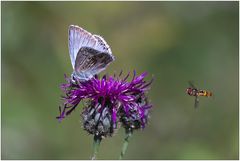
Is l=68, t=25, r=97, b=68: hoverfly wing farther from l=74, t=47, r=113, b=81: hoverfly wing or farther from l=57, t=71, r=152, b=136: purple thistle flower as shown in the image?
l=57, t=71, r=152, b=136: purple thistle flower

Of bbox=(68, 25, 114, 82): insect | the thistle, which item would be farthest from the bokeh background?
bbox=(68, 25, 114, 82): insect

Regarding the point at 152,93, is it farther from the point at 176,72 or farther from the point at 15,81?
the point at 15,81

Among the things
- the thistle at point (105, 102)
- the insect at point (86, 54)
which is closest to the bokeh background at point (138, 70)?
the thistle at point (105, 102)

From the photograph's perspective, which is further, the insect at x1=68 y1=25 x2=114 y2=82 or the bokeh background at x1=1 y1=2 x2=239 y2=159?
the bokeh background at x1=1 y1=2 x2=239 y2=159

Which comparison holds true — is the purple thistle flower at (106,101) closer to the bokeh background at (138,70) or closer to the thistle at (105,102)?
the thistle at (105,102)

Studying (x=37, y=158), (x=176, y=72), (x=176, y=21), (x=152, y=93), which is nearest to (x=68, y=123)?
(x=37, y=158)

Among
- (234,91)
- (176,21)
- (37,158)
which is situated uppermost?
(176,21)
